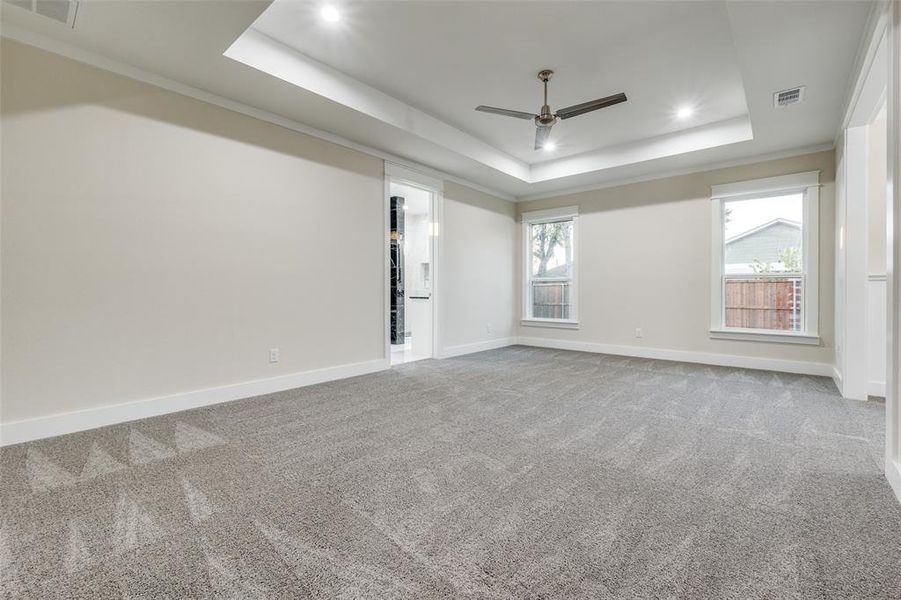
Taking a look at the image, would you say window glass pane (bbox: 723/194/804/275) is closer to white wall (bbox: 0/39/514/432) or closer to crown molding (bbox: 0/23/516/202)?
crown molding (bbox: 0/23/516/202)

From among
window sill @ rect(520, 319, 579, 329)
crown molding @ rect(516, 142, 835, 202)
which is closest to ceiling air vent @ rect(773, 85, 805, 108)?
crown molding @ rect(516, 142, 835, 202)

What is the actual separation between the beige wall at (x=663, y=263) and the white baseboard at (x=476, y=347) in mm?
899

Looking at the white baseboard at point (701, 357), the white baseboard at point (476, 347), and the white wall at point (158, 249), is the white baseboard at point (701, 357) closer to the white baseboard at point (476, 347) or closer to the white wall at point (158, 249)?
the white baseboard at point (476, 347)

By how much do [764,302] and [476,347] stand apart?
3.73m

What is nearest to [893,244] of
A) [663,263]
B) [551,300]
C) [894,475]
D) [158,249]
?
[894,475]

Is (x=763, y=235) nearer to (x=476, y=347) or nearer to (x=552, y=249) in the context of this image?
(x=552, y=249)

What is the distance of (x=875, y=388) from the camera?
3.54 metres

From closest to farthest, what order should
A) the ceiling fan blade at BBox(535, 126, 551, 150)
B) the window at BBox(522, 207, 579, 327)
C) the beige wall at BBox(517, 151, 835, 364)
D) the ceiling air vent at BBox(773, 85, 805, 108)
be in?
1. the ceiling air vent at BBox(773, 85, 805, 108)
2. the ceiling fan blade at BBox(535, 126, 551, 150)
3. the beige wall at BBox(517, 151, 835, 364)
4. the window at BBox(522, 207, 579, 327)

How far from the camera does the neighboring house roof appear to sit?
4.68 m

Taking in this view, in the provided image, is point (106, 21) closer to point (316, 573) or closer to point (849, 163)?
point (316, 573)

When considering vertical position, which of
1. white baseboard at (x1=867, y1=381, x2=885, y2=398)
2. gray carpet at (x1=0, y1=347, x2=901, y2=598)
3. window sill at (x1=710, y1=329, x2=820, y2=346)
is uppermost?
window sill at (x1=710, y1=329, x2=820, y2=346)

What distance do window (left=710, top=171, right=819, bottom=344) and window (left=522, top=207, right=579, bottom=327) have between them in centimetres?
193

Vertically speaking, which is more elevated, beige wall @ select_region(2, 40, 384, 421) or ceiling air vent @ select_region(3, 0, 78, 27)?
ceiling air vent @ select_region(3, 0, 78, 27)

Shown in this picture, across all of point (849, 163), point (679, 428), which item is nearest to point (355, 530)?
point (679, 428)
